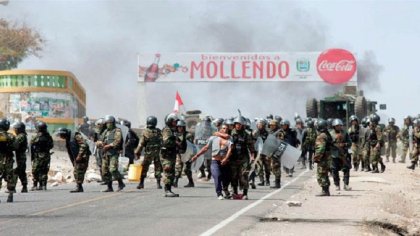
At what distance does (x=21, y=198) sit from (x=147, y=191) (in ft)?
11.3

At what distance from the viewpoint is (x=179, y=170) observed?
25.3m

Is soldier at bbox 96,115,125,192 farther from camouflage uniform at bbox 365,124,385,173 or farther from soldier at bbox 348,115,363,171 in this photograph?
camouflage uniform at bbox 365,124,385,173

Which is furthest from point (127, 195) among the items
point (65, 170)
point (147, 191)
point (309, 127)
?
point (65, 170)

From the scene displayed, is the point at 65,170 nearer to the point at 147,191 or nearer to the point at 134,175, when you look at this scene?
the point at 134,175

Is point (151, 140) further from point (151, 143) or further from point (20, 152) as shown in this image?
point (20, 152)

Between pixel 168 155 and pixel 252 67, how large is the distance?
35.1m

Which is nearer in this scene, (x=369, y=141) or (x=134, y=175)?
(x=134, y=175)

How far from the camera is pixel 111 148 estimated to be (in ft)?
74.7

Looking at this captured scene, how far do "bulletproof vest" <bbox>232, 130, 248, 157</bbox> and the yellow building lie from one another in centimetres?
3138

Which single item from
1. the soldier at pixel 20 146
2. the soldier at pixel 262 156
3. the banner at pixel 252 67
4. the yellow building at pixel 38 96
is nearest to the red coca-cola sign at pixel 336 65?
the banner at pixel 252 67

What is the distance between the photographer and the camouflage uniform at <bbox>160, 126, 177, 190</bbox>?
2056 cm

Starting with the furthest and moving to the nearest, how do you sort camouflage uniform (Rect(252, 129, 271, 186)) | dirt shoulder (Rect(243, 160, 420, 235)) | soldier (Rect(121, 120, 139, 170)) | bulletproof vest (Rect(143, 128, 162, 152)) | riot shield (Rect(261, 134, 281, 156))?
soldier (Rect(121, 120, 139, 170)) < camouflage uniform (Rect(252, 129, 271, 186)) < riot shield (Rect(261, 134, 281, 156)) < bulletproof vest (Rect(143, 128, 162, 152)) < dirt shoulder (Rect(243, 160, 420, 235))

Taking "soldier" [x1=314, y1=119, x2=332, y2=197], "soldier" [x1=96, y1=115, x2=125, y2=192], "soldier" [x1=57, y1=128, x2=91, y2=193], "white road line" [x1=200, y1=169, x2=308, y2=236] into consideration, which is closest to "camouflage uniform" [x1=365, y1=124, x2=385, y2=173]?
"white road line" [x1=200, y1=169, x2=308, y2=236]

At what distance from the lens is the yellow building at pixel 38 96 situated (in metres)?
51.0
